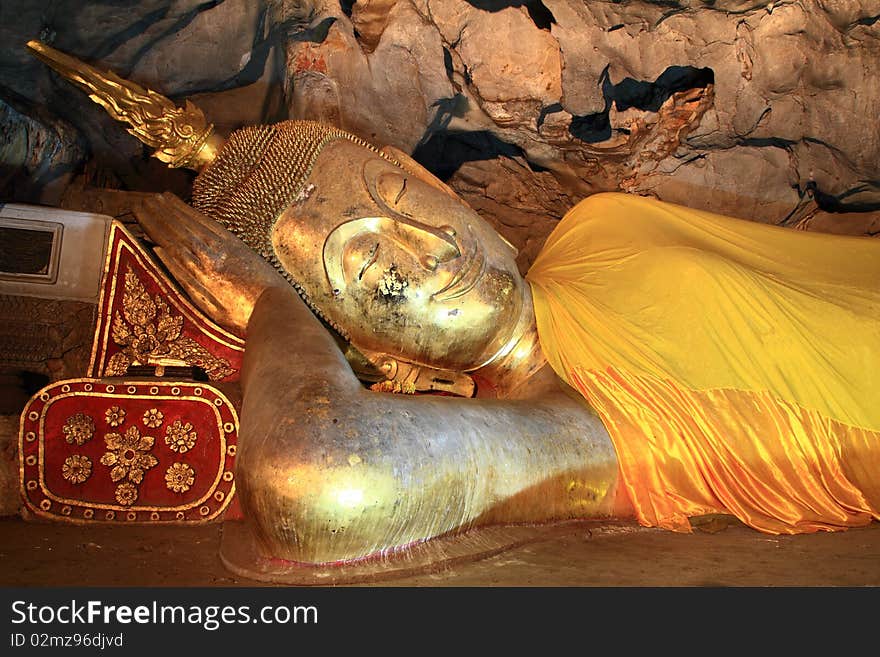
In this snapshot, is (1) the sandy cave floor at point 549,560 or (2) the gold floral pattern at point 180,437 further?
(2) the gold floral pattern at point 180,437

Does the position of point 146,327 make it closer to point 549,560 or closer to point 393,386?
point 393,386

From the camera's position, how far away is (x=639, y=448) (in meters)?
2.46

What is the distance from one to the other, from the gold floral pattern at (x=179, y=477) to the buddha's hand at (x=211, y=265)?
0.47 meters

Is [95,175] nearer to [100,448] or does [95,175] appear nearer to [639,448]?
[100,448]

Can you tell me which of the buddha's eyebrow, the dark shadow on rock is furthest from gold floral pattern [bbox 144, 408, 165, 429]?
the dark shadow on rock

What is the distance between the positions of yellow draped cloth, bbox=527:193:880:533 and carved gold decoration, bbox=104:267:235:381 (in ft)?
3.40

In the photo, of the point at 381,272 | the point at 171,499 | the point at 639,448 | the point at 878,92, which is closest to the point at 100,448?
the point at 171,499

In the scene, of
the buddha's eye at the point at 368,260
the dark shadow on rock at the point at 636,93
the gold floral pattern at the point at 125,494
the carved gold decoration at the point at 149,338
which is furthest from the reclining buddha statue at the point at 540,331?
the dark shadow on rock at the point at 636,93

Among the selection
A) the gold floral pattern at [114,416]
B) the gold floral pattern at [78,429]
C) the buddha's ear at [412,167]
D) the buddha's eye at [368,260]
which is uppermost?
the buddha's ear at [412,167]

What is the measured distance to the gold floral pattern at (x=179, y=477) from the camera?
2.21 m

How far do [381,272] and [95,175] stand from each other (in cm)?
127

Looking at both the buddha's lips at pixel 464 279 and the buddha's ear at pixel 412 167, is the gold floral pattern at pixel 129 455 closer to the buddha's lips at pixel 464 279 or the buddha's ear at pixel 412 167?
the buddha's lips at pixel 464 279

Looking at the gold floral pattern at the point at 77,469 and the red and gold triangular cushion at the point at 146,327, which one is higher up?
the red and gold triangular cushion at the point at 146,327

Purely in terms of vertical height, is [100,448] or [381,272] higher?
[381,272]
